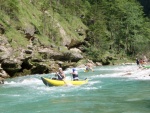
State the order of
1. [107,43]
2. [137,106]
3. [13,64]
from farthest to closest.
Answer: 1. [107,43]
2. [13,64]
3. [137,106]

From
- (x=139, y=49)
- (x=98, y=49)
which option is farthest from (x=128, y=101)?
(x=139, y=49)

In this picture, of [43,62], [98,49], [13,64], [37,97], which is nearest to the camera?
[37,97]

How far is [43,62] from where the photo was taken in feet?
127

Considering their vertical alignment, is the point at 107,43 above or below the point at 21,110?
above

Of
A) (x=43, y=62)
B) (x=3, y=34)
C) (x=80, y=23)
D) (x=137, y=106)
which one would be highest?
(x=80, y=23)

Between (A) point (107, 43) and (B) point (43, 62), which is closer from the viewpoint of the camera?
(B) point (43, 62)

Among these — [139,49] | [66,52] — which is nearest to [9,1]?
[66,52]

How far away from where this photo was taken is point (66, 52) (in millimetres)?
47312

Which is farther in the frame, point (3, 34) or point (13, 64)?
point (3, 34)

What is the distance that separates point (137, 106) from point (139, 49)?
62.5m

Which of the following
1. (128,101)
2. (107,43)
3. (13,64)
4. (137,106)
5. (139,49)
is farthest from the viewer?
(139,49)

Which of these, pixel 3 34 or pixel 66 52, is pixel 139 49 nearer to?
pixel 66 52

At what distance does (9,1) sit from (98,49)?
25.7 m

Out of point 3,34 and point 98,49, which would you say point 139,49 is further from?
point 3,34
